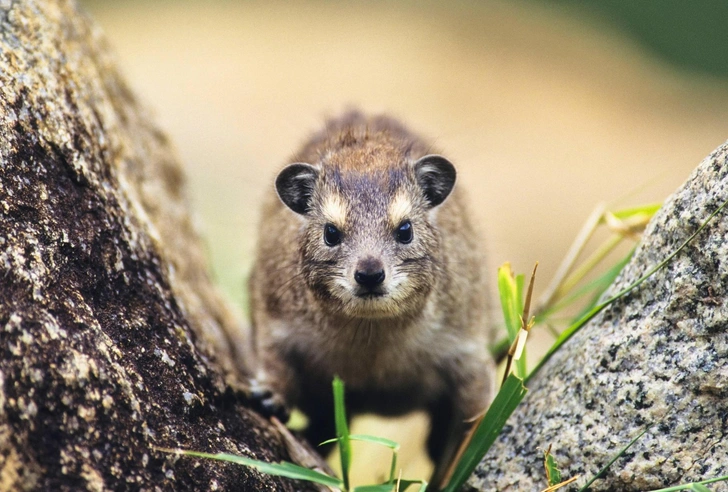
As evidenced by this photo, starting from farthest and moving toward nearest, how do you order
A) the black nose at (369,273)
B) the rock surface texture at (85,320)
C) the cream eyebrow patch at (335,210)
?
1. the cream eyebrow patch at (335,210)
2. the black nose at (369,273)
3. the rock surface texture at (85,320)

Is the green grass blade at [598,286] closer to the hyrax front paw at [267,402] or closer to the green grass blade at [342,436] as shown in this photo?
the hyrax front paw at [267,402]

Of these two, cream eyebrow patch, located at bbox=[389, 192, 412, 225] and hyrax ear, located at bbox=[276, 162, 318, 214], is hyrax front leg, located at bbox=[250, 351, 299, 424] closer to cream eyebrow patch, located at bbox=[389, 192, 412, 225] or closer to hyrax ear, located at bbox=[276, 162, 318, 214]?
hyrax ear, located at bbox=[276, 162, 318, 214]

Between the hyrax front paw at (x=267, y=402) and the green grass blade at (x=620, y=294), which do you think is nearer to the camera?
the green grass blade at (x=620, y=294)

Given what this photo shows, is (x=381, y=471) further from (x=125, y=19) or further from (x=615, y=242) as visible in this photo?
(x=125, y=19)

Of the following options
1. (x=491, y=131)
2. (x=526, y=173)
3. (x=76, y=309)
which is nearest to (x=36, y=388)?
(x=76, y=309)

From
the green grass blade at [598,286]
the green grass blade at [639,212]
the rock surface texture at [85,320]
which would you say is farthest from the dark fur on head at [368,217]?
the green grass blade at [639,212]

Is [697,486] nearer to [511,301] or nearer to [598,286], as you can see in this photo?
[511,301]
